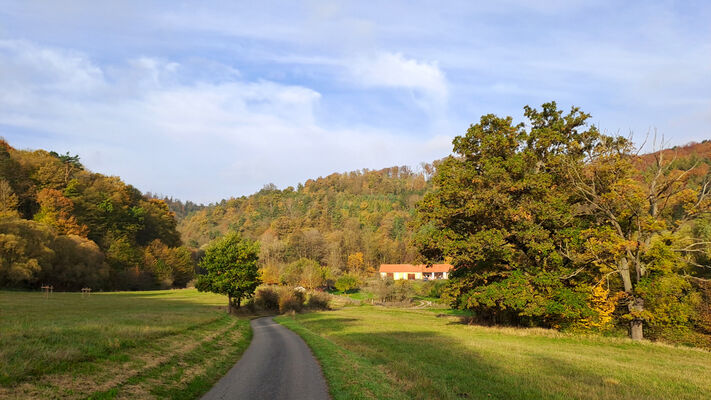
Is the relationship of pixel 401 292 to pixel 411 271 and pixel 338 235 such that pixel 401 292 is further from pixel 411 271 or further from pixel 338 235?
pixel 338 235

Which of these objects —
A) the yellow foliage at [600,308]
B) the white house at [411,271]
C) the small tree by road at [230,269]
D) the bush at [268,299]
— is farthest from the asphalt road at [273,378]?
the white house at [411,271]

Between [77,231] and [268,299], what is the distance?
5406cm

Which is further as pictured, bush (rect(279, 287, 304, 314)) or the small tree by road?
bush (rect(279, 287, 304, 314))

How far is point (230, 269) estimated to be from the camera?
166 feet

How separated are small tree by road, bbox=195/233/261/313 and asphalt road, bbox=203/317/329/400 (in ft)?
104

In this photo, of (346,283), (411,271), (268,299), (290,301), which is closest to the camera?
(290,301)

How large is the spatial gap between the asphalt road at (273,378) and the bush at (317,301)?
48940 mm

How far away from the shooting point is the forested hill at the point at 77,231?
195ft

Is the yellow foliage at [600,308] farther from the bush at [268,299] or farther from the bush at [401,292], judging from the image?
the bush at [401,292]

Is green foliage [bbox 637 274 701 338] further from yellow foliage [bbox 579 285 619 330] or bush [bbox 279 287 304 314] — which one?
bush [bbox 279 287 304 314]

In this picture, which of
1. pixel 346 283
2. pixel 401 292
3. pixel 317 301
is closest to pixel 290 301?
pixel 317 301

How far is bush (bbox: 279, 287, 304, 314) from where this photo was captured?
63188 millimetres

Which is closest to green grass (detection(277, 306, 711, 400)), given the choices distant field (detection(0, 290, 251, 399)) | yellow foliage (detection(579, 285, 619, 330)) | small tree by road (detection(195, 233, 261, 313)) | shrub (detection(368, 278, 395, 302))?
yellow foliage (detection(579, 285, 619, 330))

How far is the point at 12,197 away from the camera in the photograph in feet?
250
